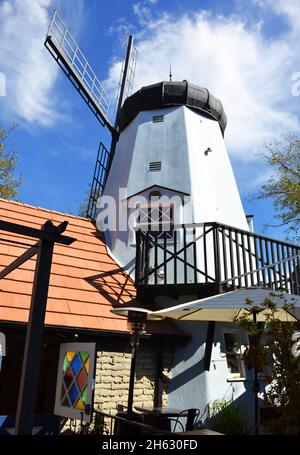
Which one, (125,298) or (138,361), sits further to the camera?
(125,298)

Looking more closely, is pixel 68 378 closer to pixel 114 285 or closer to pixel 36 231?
pixel 36 231

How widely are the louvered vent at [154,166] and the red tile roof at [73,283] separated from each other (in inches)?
101

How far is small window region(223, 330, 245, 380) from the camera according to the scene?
8.70m

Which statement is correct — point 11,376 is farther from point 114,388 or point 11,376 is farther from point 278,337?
point 278,337

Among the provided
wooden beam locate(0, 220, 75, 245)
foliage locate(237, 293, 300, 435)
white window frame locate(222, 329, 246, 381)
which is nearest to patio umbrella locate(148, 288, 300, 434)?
foliage locate(237, 293, 300, 435)

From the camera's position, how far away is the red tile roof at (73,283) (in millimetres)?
6578

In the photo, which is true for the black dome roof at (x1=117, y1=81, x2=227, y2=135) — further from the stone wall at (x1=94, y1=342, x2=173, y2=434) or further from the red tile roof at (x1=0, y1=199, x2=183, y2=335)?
the stone wall at (x1=94, y1=342, x2=173, y2=434)

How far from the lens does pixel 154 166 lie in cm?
1126

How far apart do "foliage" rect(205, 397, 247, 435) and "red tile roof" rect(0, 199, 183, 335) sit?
1.72 m

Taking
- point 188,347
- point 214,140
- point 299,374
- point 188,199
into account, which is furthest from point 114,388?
point 214,140

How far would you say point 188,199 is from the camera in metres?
10.4

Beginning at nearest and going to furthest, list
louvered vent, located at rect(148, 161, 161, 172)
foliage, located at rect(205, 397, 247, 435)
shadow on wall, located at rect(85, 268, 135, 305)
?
foliage, located at rect(205, 397, 247, 435)
shadow on wall, located at rect(85, 268, 135, 305)
louvered vent, located at rect(148, 161, 161, 172)

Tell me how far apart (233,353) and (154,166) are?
5734 mm

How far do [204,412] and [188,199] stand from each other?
5.33 metres
